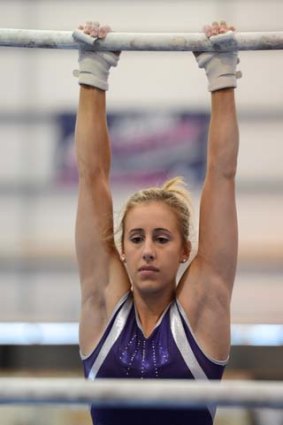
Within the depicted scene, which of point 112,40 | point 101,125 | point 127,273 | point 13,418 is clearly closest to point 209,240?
point 127,273

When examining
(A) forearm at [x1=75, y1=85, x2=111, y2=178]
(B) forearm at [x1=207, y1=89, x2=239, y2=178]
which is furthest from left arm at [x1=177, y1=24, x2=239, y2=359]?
(A) forearm at [x1=75, y1=85, x2=111, y2=178]

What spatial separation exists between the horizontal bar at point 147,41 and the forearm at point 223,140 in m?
0.16

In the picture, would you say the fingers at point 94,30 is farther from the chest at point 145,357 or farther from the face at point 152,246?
the chest at point 145,357

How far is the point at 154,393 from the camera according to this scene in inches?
70.6

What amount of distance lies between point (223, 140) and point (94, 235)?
1.44 ft

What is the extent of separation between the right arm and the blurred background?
1.68 m

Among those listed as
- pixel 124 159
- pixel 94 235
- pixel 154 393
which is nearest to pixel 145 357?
pixel 94 235

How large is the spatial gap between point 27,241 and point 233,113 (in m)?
2.04

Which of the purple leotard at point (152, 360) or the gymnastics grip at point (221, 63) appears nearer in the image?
the purple leotard at point (152, 360)

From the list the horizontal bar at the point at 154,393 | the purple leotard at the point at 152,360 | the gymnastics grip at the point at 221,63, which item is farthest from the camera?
the gymnastics grip at the point at 221,63

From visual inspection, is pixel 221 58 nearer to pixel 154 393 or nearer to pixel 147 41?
pixel 147 41

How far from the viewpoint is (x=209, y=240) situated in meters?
2.45

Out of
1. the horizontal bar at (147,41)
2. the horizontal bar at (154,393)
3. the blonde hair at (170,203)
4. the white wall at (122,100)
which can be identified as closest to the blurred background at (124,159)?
the white wall at (122,100)

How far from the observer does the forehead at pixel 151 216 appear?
2.48 metres
